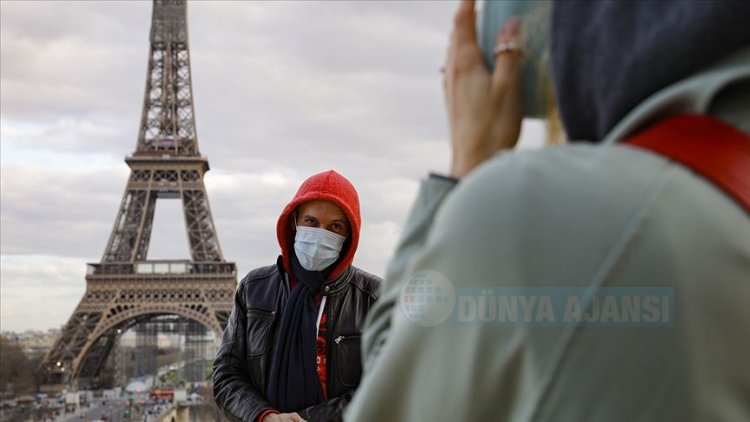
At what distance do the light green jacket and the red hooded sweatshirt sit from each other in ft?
9.81

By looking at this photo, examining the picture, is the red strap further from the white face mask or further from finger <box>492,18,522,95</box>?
the white face mask

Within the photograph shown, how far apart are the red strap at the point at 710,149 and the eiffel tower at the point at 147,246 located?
33855 millimetres

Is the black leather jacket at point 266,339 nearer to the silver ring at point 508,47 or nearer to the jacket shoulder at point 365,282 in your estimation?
the jacket shoulder at point 365,282

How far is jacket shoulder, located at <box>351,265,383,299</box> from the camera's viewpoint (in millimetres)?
3768

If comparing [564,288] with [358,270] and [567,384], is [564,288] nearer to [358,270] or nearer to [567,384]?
[567,384]

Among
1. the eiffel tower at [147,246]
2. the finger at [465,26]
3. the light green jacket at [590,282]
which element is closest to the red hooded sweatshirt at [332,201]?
the finger at [465,26]

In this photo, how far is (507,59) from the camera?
0.96m

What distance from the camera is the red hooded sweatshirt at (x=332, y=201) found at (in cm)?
376

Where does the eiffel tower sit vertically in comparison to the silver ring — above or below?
above

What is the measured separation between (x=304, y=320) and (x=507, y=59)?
277 centimetres

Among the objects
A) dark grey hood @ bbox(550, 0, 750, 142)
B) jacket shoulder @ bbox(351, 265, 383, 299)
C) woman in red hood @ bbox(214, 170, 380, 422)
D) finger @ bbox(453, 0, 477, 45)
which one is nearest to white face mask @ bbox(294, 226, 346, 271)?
woman in red hood @ bbox(214, 170, 380, 422)

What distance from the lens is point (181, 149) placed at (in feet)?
125

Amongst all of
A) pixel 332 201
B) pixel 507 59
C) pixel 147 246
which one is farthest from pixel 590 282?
pixel 147 246

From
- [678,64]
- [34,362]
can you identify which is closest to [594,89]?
[678,64]
